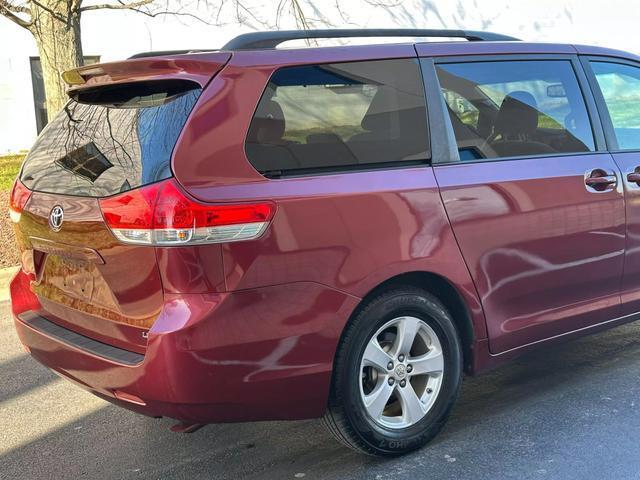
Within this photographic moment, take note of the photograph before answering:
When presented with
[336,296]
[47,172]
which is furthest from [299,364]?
[47,172]

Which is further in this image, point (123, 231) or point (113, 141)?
point (113, 141)

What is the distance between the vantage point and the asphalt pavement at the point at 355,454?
319 cm

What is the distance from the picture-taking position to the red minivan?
8.91 feet

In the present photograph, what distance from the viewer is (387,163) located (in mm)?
3133

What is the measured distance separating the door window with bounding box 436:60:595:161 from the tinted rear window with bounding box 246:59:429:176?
0.24m

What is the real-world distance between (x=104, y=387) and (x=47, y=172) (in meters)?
0.98

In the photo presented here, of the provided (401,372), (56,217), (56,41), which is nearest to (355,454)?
(401,372)

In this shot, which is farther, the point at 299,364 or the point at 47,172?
the point at 47,172

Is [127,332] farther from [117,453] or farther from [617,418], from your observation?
[617,418]

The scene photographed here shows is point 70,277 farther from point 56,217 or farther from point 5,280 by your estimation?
point 5,280

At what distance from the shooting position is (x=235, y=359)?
2.74 meters

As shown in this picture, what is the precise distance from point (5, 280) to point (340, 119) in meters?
4.56

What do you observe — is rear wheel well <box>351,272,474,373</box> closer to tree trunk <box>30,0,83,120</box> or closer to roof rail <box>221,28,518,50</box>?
roof rail <box>221,28,518,50</box>

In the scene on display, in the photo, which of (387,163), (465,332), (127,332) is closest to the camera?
(127,332)
